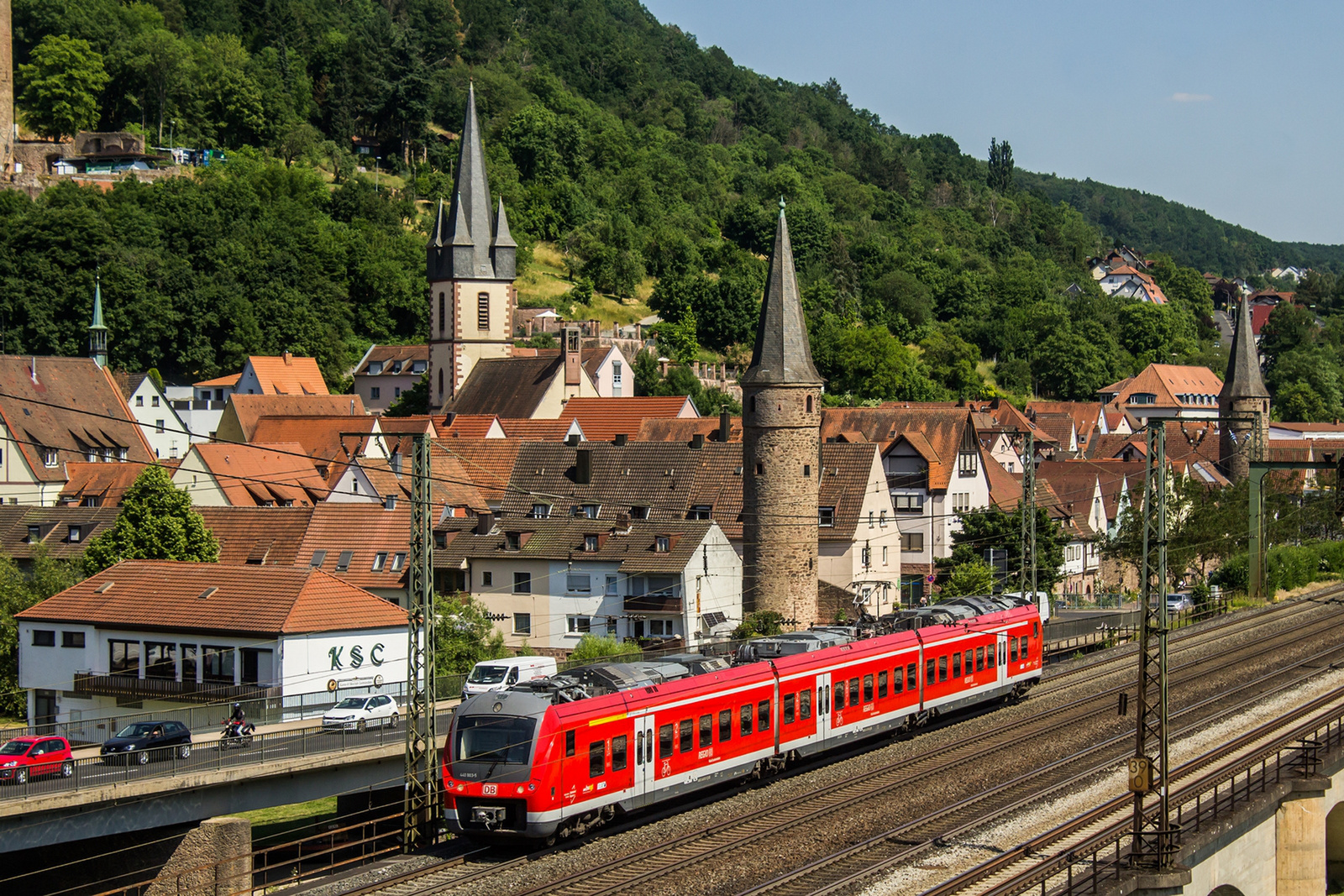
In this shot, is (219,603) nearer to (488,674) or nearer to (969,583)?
(488,674)

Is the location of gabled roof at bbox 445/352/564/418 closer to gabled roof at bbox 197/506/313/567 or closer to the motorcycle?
gabled roof at bbox 197/506/313/567

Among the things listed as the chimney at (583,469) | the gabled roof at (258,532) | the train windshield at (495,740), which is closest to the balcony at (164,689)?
the gabled roof at (258,532)

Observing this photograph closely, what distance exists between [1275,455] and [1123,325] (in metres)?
71.8

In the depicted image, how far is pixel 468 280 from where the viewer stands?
3565 inches

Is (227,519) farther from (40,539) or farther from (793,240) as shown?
(793,240)

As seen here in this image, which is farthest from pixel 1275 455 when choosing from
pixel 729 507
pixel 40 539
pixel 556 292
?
pixel 40 539

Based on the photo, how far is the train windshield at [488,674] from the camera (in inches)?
1515

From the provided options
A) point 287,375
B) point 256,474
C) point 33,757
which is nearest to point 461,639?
point 33,757

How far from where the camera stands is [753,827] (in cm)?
2564

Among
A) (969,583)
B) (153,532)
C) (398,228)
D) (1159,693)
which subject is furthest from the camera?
(398,228)

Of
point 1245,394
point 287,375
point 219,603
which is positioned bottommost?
point 219,603

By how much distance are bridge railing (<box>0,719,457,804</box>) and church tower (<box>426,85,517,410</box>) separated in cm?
6043

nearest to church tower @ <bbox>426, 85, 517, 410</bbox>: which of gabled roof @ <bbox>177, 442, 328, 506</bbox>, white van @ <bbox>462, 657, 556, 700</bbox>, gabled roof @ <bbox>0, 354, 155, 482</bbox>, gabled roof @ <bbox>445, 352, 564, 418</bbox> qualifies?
gabled roof @ <bbox>445, 352, 564, 418</bbox>

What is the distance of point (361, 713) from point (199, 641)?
8.90m
